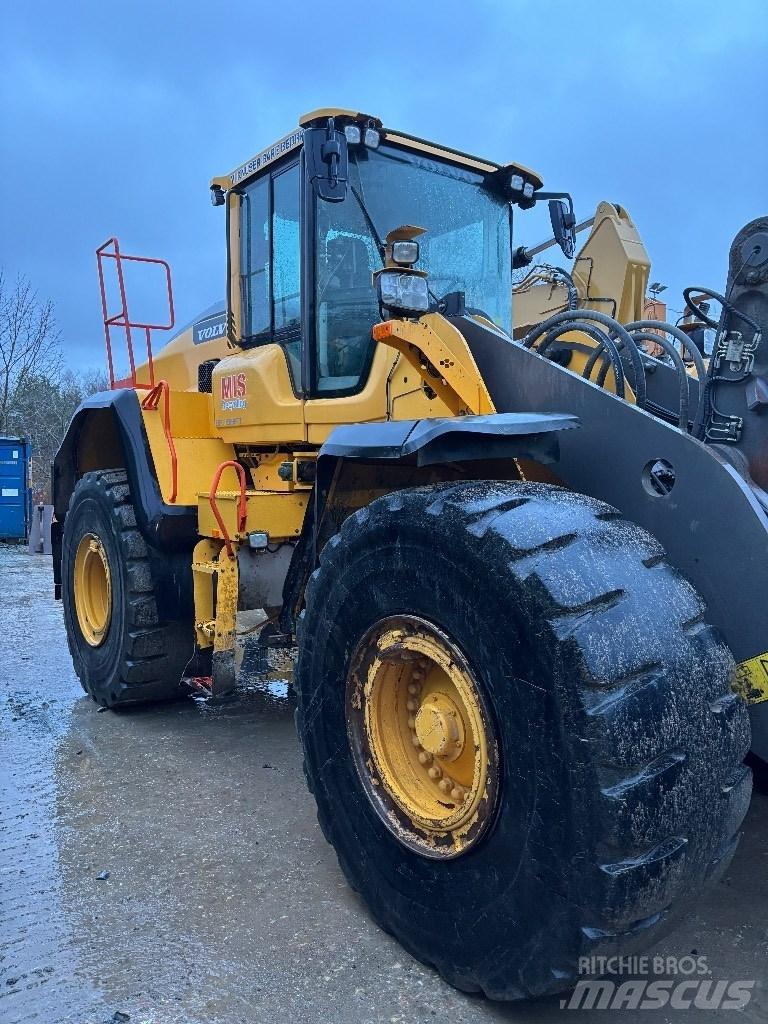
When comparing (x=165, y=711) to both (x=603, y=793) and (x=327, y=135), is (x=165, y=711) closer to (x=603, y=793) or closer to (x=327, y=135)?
(x=327, y=135)

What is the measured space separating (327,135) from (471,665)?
2180 mm

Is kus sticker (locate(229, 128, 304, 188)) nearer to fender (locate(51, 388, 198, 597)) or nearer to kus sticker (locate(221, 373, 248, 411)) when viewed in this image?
kus sticker (locate(221, 373, 248, 411))

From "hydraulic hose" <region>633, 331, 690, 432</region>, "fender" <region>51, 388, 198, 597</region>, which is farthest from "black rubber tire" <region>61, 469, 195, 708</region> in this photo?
"hydraulic hose" <region>633, 331, 690, 432</region>

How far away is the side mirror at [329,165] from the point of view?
3217 millimetres

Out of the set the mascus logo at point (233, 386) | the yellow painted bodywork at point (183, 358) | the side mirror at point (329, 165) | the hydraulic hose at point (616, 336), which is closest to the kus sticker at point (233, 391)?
the mascus logo at point (233, 386)

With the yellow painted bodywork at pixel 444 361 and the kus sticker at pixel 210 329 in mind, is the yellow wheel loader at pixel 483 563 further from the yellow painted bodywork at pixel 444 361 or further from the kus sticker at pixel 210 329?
the kus sticker at pixel 210 329

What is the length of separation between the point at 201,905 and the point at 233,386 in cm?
251

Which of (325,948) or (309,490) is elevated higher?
(309,490)

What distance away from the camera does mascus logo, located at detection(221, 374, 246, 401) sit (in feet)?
13.9

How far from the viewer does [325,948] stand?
2.50m

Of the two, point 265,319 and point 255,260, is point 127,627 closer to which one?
point 265,319

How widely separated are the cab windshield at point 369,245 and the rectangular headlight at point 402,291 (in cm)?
78

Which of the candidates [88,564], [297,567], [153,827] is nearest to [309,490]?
[297,567]

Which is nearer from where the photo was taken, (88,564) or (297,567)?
(297,567)
